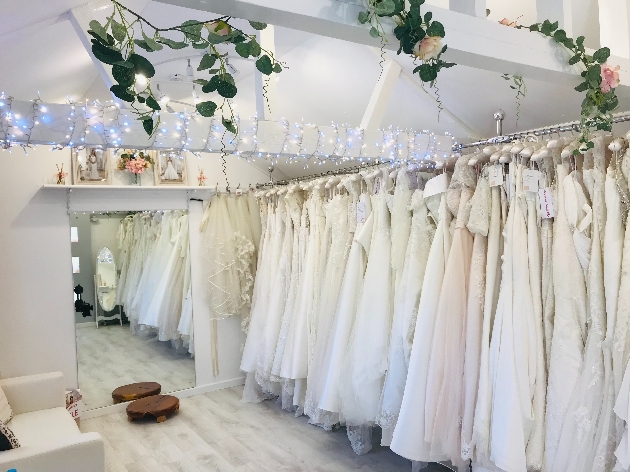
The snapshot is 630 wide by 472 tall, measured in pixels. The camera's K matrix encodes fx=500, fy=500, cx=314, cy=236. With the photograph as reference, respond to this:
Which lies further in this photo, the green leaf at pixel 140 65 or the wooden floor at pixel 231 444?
the wooden floor at pixel 231 444

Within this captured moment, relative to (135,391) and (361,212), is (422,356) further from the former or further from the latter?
(135,391)

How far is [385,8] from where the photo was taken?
1.21 m

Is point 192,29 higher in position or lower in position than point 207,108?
higher

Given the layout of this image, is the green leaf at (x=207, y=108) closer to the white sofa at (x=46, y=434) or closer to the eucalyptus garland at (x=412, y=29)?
the eucalyptus garland at (x=412, y=29)

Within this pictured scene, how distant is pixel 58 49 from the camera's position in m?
2.40

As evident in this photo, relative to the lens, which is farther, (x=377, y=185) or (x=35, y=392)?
(x=35, y=392)

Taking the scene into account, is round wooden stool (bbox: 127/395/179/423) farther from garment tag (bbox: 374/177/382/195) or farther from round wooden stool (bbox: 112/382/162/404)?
garment tag (bbox: 374/177/382/195)

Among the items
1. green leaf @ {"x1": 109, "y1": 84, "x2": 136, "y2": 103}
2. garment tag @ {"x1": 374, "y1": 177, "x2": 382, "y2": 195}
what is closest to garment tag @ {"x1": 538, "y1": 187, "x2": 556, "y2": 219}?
garment tag @ {"x1": 374, "y1": 177, "x2": 382, "y2": 195}

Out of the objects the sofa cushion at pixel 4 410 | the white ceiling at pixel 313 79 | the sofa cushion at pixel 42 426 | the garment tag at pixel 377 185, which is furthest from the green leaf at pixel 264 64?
the sofa cushion at pixel 4 410

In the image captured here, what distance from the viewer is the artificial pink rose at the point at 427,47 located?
130 cm

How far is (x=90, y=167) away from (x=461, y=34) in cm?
325

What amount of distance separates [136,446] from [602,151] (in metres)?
3.19

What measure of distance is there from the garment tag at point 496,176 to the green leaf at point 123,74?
1.59 m

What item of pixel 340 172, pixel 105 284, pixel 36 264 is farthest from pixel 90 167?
pixel 340 172
